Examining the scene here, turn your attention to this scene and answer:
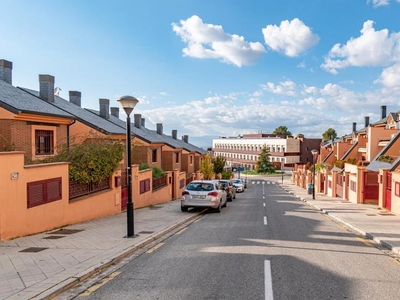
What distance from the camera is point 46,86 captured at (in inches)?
851

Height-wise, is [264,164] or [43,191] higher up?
[43,191]

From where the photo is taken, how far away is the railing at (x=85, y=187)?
41.7 feet

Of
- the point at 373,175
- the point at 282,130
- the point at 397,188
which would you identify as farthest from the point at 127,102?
the point at 282,130

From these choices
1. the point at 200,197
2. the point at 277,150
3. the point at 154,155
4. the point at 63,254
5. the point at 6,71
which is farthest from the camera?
the point at 277,150

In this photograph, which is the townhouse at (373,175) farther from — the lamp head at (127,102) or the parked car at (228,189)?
the lamp head at (127,102)

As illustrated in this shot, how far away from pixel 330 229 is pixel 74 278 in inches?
393

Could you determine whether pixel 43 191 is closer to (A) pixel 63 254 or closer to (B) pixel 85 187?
(B) pixel 85 187

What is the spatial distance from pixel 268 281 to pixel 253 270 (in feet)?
2.30

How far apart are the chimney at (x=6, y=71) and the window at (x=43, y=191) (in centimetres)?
1140

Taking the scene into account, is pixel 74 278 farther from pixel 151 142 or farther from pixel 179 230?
pixel 151 142

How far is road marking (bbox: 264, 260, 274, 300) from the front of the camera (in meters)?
5.70

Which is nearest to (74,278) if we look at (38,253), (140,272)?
(140,272)

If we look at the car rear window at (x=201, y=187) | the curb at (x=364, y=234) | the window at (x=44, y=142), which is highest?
the window at (x=44, y=142)

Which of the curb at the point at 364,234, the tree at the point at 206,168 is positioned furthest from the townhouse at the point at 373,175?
the tree at the point at 206,168
